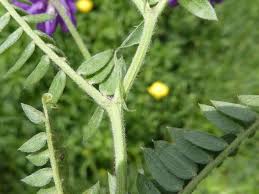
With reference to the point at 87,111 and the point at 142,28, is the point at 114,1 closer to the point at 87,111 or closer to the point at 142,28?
the point at 87,111

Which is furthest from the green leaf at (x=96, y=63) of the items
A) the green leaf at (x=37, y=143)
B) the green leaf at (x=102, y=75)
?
the green leaf at (x=37, y=143)

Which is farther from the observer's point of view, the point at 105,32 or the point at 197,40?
the point at 197,40

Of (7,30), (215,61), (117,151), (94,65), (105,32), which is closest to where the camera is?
(117,151)

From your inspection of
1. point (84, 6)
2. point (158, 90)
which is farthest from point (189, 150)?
point (84, 6)

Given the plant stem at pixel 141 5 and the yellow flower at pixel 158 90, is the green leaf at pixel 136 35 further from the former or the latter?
the yellow flower at pixel 158 90

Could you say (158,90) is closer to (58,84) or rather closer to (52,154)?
(58,84)

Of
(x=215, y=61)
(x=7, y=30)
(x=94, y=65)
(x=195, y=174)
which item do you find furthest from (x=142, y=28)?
(x=215, y=61)

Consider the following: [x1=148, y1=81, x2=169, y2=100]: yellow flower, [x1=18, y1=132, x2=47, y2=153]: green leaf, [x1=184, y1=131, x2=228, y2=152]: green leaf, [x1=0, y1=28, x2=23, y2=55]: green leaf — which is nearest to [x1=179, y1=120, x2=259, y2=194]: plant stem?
[x1=184, y1=131, x2=228, y2=152]: green leaf

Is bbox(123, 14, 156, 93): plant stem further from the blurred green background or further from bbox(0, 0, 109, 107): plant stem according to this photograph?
the blurred green background
